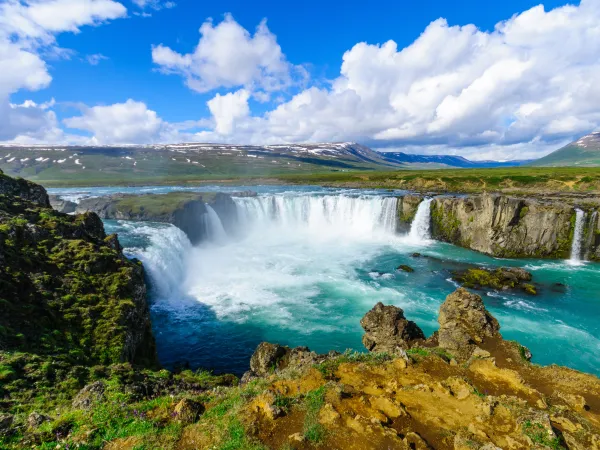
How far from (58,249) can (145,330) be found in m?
7.74

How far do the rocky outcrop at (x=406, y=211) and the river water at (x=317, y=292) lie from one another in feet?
3.64

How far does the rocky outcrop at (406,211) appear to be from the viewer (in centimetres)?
5734

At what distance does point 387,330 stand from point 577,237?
137 feet

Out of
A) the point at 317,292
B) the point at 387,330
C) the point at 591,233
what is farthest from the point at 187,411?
the point at 591,233

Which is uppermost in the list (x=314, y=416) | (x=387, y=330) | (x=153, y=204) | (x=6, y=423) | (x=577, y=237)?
(x=153, y=204)

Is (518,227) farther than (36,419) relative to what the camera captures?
Yes

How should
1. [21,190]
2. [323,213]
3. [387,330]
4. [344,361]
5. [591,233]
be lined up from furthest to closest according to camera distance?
[323,213]
[591,233]
[21,190]
[387,330]
[344,361]

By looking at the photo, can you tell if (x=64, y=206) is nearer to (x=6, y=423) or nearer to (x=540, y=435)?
(x=6, y=423)

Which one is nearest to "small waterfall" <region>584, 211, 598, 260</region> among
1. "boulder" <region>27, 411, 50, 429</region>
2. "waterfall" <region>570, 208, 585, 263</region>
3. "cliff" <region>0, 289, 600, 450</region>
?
"waterfall" <region>570, 208, 585, 263</region>

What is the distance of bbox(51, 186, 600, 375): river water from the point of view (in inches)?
963

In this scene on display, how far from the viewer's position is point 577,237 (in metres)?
43.8

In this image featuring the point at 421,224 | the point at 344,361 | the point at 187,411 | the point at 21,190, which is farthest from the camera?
the point at 421,224

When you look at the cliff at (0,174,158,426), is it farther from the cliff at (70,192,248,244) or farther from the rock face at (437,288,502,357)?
the cliff at (70,192,248,244)

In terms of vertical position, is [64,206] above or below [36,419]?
above
